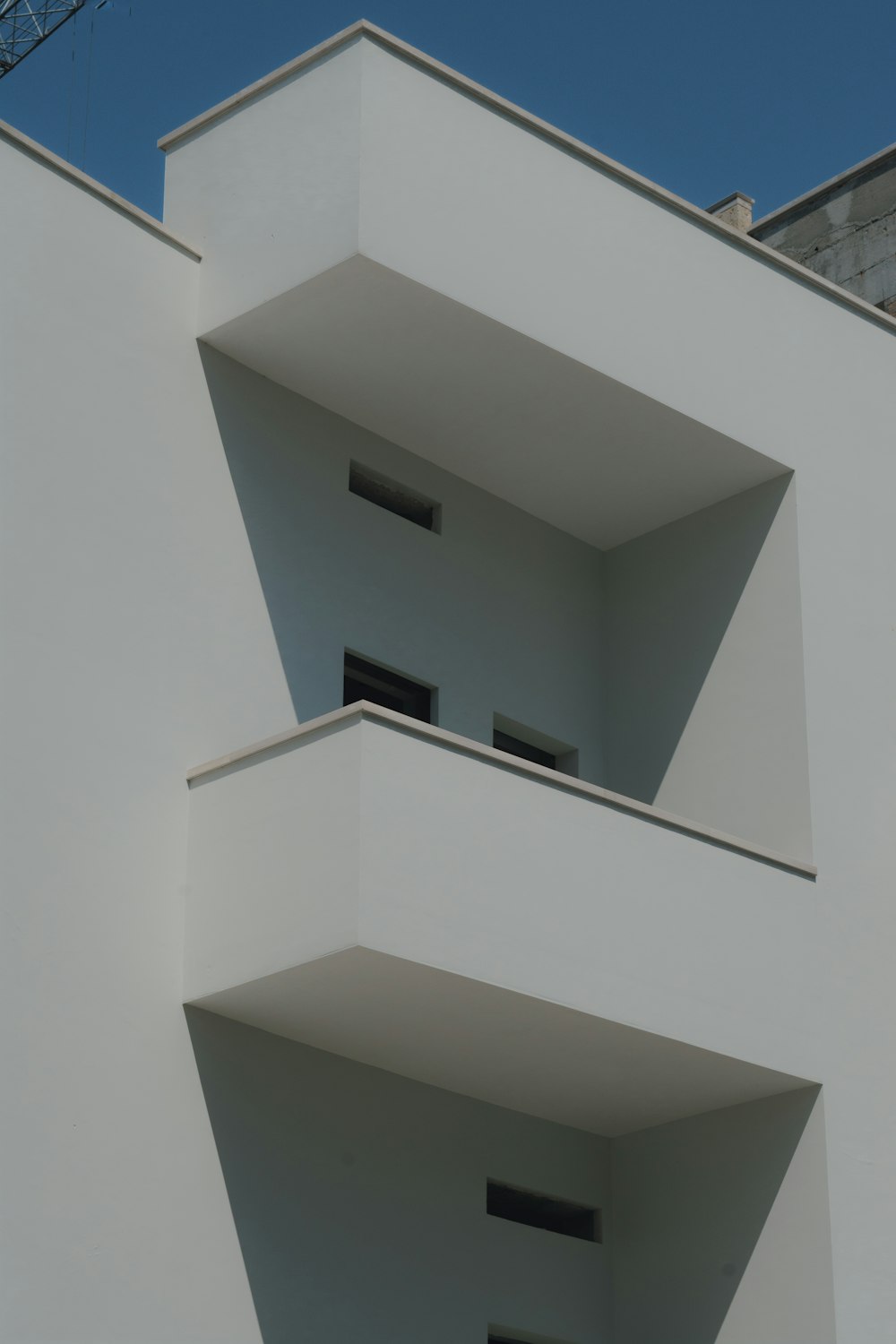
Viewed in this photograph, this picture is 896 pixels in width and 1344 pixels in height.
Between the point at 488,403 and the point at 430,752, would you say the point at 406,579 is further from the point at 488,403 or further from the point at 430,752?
the point at 430,752

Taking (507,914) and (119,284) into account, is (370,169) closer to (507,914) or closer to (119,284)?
(119,284)

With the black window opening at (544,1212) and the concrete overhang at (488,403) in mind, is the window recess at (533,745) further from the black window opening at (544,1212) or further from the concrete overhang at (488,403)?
the black window opening at (544,1212)

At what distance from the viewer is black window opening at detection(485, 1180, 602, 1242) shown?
13250mm

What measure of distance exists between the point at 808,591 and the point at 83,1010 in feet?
19.8

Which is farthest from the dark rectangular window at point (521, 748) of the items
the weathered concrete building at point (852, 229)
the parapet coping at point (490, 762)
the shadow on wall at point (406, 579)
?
the weathered concrete building at point (852, 229)

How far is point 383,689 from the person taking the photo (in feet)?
44.9

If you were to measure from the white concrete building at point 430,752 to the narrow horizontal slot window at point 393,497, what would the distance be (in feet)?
0.14

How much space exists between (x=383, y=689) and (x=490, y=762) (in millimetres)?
2370

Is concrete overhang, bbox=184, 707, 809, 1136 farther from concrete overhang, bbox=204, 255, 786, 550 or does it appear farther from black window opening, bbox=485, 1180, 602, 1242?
concrete overhang, bbox=204, 255, 786, 550

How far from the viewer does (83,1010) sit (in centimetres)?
1073

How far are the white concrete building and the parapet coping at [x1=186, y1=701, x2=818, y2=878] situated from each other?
0.04m

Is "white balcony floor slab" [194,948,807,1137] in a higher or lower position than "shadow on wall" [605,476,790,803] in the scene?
lower

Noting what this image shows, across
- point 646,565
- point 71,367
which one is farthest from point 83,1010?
point 646,565

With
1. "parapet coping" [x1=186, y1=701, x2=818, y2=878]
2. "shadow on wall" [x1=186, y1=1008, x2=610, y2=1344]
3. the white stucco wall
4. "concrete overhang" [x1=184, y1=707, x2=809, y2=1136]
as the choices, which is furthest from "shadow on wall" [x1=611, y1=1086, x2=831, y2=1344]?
the white stucco wall
